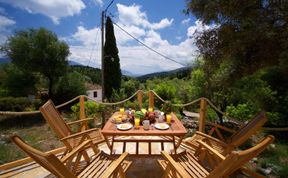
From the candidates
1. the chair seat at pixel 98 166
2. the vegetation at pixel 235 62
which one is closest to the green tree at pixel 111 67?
the vegetation at pixel 235 62

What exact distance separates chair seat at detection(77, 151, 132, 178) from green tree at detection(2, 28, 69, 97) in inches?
613

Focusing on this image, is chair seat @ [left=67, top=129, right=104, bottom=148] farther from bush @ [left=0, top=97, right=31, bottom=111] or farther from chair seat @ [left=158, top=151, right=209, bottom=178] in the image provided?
bush @ [left=0, top=97, right=31, bottom=111]

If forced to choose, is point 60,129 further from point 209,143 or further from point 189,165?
point 209,143

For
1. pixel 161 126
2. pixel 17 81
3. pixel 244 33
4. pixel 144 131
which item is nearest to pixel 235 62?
pixel 244 33

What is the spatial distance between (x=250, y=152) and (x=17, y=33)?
19564mm

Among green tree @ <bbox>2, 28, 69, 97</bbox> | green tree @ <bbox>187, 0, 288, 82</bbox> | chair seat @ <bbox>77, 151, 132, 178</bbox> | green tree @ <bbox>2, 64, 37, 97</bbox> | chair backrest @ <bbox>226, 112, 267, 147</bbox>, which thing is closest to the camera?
chair seat @ <bbox>77, 151, 132, 178</bbox>

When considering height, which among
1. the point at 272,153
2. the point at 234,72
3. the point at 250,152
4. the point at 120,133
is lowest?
the point at 272,153

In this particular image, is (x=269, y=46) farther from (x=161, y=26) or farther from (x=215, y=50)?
(x=161, y=26)

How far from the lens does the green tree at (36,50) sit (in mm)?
16734

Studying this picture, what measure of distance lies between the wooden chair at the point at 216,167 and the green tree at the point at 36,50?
16.1 metres

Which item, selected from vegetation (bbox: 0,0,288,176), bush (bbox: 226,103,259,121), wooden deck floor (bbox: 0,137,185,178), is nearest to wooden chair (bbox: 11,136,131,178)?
wooden deck floor (bbox: 0,137,185,178)

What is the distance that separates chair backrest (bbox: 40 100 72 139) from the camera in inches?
124

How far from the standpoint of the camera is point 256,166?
4.27m

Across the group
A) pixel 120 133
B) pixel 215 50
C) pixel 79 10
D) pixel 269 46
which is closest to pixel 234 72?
pixel 215 50
